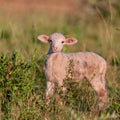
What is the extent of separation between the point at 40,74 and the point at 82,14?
33.0ft

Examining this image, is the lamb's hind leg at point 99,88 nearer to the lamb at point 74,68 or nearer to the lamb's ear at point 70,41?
the lamb at point 74,68

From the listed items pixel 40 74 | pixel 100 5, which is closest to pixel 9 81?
pixel 40 74

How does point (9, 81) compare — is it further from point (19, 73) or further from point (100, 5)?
point (100, 5)

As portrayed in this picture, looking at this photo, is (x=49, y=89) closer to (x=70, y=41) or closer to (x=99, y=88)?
(x=99, y=88)

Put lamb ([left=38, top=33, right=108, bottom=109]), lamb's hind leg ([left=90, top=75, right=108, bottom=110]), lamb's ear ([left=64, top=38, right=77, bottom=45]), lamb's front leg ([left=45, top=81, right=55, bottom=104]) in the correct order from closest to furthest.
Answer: lamb's front leg ([left=45, top=81, right=55, bottom=104])
lamb ([left=38, top=33, right=108, bottom=109])
lamb's hind leg ([left=90, top=75, right=108, bottom=110])
lamb's ear ([left=64, top=38, right=77, bottom=45])

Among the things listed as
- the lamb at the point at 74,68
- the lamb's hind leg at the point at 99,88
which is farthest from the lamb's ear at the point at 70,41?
the lamb's hind leg at the point at 99,88

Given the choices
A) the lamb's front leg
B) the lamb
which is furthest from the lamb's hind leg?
the lamb's front leg

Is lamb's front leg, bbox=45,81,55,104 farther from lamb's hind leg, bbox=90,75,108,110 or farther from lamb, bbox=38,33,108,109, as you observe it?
lamb's hind leg, bbox=90,75,108,110

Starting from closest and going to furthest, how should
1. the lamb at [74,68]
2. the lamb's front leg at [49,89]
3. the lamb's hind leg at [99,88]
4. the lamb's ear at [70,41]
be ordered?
the lamb's front leg at [49,89] → the lamb at [74,68] → the lamb's hind leg at [99,88] → the lamb's ear at [70,41]

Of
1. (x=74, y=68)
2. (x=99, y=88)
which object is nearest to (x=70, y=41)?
(x=74, y=68)

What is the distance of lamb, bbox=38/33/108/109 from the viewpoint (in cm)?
897

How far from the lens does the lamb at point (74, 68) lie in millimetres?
8969

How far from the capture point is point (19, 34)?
13531 mm

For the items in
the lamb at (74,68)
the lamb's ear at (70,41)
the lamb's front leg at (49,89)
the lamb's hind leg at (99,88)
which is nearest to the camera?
the lamb's front leg at (49,89)
